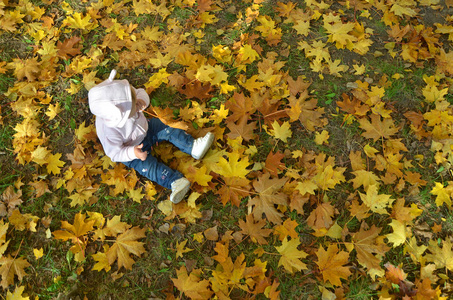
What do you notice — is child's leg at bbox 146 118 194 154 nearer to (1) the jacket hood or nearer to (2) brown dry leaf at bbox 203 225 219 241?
Answer: (1) the jacket hood

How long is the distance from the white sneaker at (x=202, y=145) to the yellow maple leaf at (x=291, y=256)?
109 cm

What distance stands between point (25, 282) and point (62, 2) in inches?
130

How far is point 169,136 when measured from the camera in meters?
2.85

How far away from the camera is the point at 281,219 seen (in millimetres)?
2678

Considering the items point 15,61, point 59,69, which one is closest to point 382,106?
point 59,69

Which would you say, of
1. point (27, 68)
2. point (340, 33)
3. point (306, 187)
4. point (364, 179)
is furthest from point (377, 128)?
point (27, 68)

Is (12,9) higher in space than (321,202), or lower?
higher

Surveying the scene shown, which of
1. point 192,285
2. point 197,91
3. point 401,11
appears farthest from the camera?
point 401,11

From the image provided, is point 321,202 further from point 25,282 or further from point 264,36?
point 25,282

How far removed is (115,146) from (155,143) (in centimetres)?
55

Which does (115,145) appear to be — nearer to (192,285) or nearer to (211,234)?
(211,234)

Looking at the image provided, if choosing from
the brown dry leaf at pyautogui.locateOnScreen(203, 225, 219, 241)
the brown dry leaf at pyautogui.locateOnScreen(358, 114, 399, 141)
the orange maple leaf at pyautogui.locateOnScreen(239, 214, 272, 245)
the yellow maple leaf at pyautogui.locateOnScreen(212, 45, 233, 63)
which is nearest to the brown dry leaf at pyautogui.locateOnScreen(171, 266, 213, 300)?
the brown dry leaf at pyautogui.locateOnScreen(203, 225, 219, 241)

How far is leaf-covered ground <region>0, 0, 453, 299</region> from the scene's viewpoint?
2539 millimetres

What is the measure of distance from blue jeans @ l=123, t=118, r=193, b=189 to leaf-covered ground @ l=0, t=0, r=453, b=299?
0.14m
